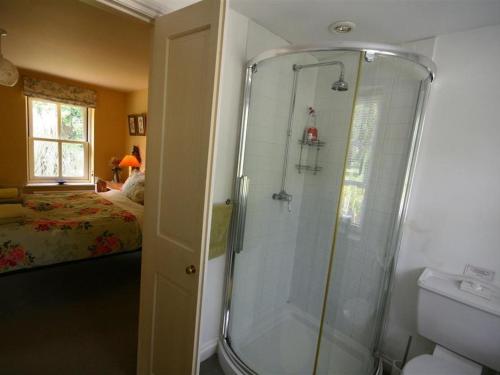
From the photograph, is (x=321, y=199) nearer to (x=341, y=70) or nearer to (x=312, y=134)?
(x=312, y=134)

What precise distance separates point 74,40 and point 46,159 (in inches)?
107

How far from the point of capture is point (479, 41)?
4.98 feet

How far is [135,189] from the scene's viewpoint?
3609mm

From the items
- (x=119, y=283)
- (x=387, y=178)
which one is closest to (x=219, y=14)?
(x=387, y=178)

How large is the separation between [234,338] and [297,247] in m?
0.92

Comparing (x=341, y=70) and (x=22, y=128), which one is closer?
(x=341, y=70)

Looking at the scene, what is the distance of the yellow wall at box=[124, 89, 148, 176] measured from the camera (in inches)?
185

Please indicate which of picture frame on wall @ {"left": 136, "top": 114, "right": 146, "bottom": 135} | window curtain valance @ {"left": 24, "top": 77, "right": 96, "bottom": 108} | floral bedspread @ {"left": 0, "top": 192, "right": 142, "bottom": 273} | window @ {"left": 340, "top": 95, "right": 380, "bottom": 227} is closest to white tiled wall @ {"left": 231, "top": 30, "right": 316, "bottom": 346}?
window @ {"left": 340, "top": 95, "right": 380, "bottom": 227}

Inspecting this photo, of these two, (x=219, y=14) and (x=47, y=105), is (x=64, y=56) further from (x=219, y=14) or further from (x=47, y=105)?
(x=219, y=14)

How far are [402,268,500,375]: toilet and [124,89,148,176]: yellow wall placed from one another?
4457 mm

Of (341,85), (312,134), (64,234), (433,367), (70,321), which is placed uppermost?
(341,85)

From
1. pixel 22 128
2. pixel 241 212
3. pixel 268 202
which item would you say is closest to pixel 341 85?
pixel 268 202

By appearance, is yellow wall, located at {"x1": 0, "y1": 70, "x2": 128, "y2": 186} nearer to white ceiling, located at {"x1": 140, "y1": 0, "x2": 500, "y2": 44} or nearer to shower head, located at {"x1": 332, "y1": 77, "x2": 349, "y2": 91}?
white ceiling, located at {"x1": 140, "y1": 0, "x2": 500, "y2": 44}

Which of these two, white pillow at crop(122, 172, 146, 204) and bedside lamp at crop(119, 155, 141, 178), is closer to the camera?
white pillow at crop(122, 172, 146, 204)
